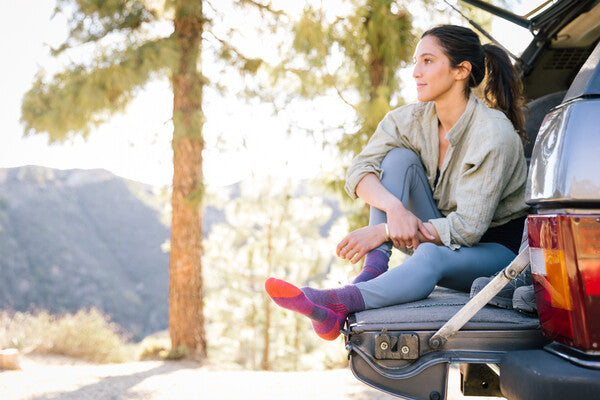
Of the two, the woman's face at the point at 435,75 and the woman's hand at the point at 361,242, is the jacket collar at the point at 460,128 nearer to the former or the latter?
the woman's face at the point at 435,75

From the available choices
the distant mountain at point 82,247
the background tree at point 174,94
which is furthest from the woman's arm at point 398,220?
the distant mountain at point 82,247

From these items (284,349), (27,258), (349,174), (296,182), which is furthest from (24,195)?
(349,174)

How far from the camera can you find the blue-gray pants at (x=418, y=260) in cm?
163

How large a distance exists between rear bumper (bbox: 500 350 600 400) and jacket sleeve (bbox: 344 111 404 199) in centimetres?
106

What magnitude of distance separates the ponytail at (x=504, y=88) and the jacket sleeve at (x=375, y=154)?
50 centimetres

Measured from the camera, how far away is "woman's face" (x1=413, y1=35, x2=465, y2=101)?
2158 millimetres

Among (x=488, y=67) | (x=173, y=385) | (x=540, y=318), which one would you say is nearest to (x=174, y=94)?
(x=173, y=385)

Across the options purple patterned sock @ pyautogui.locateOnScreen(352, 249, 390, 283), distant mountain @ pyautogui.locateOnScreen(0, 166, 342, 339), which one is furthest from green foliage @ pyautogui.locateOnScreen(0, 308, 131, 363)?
distant mountain @ pyautogui.locateOnScreen(0, 166, 342, 339)

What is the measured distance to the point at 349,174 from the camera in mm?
2232

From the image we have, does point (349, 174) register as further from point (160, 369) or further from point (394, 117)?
point (160, 369)

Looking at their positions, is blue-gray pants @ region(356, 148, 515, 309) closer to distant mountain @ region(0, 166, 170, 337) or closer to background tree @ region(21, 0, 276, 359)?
background tree @ region(21, 0, 276, 359)

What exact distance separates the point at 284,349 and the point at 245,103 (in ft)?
32.9

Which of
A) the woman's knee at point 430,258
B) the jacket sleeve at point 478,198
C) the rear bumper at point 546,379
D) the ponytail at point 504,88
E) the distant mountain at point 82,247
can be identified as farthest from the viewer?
the distant mountain at point 82,247

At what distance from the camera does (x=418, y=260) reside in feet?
5.52
